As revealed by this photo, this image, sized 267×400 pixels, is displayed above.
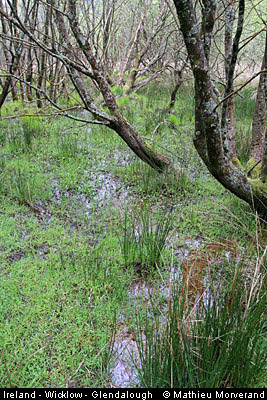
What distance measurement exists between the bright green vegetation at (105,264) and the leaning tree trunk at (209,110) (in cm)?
33

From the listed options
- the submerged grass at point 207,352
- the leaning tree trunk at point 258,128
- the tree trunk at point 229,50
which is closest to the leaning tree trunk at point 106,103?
the tree trunk at point 229,50

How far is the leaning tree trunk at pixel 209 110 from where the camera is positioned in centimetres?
204

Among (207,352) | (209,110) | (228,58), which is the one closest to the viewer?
(207,352)

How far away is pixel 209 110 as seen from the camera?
2.24 m

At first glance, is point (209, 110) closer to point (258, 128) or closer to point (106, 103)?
point (106, 103)

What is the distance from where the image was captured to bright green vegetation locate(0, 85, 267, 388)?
4.91 feet

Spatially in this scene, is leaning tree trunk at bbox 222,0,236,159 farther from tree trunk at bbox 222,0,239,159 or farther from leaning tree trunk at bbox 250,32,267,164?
leaning tree trunk at bbox 250,32,267,164
